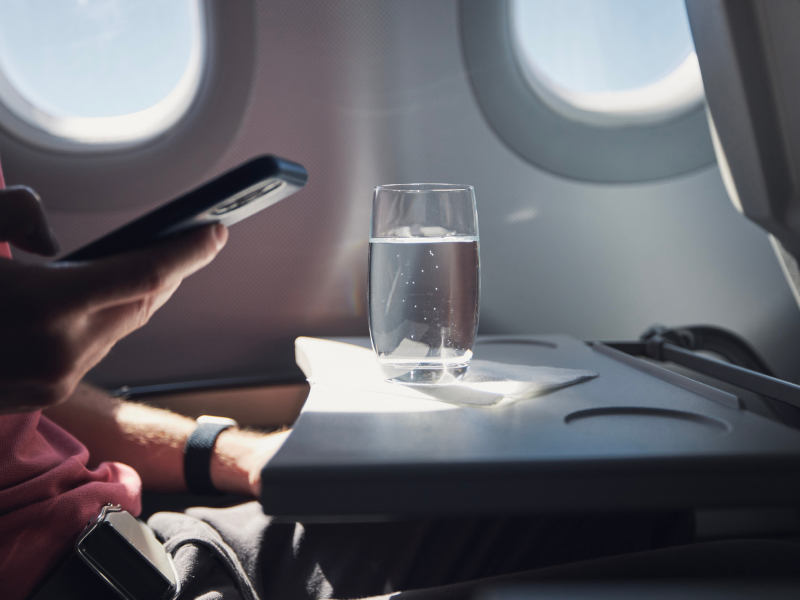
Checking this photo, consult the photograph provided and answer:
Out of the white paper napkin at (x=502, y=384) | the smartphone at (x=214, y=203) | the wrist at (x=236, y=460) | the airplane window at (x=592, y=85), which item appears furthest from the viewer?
the airplane window at (x=592, y=85)

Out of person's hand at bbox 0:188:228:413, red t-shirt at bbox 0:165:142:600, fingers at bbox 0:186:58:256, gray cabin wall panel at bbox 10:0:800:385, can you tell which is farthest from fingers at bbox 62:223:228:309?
gray cabin wall panel at bbox 10:0:800:385

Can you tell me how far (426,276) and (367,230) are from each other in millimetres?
631

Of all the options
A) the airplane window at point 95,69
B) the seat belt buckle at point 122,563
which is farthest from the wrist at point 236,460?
the airplane window at point 95,69

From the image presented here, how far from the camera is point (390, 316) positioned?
1.97 feet

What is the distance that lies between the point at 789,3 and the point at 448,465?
24.5 inches

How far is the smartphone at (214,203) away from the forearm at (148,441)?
0.50 meters

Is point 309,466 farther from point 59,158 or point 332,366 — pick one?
point 59,158

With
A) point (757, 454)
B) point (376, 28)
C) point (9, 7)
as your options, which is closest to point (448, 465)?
point (757, 454)

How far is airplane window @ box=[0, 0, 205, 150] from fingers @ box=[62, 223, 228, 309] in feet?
2.53

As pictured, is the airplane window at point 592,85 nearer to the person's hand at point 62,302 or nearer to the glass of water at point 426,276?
the glass of water at point 426,276

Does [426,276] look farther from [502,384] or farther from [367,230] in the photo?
[367,230]

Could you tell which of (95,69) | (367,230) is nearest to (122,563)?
(367,230)

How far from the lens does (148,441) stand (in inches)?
37.3

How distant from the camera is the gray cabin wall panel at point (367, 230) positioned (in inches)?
44.9
